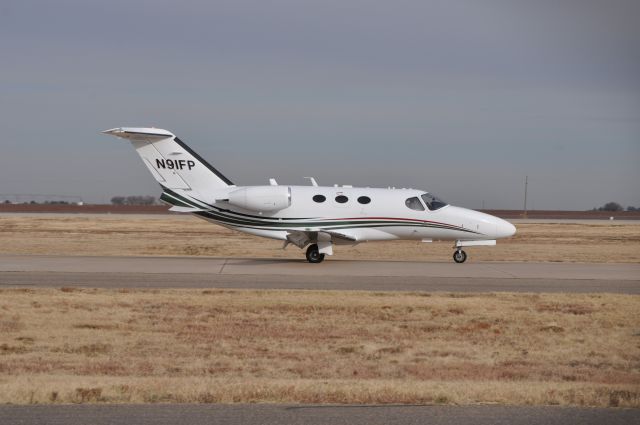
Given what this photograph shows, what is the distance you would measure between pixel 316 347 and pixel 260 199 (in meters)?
13.6

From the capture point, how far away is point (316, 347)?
13586 mm

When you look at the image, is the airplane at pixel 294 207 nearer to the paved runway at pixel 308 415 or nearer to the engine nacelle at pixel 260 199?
the engine nacelle at pixel 260 199

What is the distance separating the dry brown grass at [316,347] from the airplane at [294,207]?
8.38 metres

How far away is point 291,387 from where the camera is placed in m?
9.95

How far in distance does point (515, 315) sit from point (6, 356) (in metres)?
9.82

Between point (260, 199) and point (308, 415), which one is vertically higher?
point (260, 199)

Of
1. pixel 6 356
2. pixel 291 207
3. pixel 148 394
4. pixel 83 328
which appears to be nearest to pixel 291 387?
pixel 148 394

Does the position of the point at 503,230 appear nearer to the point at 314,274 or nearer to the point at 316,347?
the point at 314,274

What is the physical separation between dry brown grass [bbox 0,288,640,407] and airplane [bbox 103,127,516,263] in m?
8.38

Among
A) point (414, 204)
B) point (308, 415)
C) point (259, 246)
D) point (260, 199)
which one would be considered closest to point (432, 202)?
point (414, 204)

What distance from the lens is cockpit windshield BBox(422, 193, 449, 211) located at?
27.8 metres

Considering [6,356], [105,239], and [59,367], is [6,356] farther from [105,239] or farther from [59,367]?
[105,239]

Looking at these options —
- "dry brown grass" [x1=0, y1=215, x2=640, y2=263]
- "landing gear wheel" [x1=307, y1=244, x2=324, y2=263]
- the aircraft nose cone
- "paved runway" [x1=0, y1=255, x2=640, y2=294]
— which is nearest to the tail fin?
"paved runway" [x1=0, y1=255, x2=640, y2=294]

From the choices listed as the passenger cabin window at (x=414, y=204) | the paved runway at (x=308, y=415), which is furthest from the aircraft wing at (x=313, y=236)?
the paved runway at (x=308, y=415)
